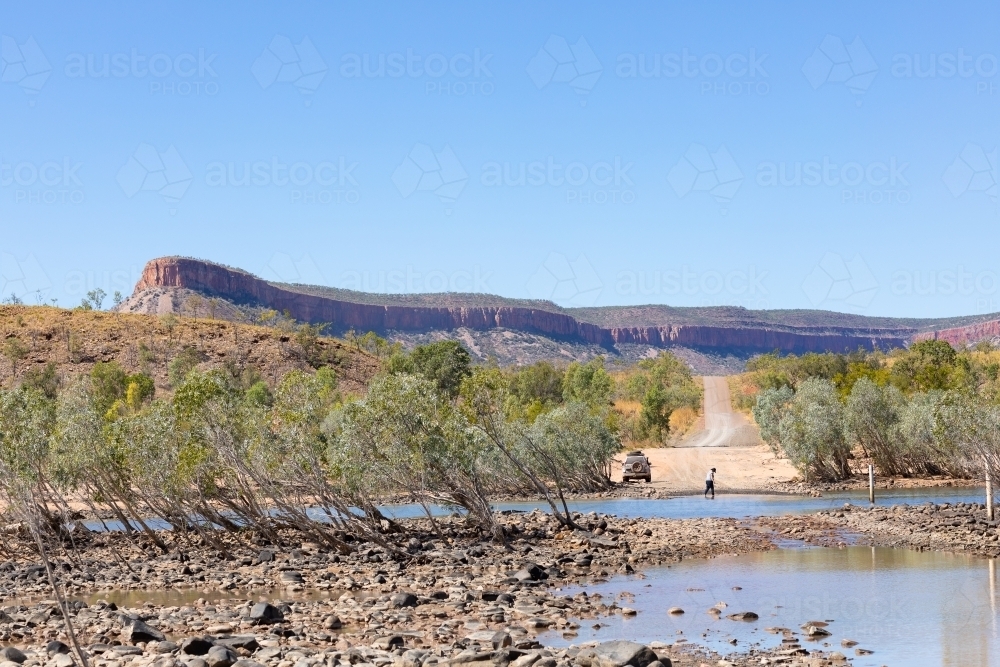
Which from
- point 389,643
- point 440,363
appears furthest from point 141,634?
point 440,363

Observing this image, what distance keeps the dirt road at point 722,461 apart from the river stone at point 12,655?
4555cm

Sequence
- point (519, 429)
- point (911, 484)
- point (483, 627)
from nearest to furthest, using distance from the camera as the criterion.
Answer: point (483, 627) < point (519, 429) < point (911, 484)

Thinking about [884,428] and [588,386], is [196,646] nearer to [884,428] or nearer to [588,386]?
[884,428]

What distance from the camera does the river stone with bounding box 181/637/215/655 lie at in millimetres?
19703

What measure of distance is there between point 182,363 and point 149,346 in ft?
45.3

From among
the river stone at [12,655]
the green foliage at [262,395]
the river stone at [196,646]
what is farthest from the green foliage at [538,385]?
the river stone at [12,655]

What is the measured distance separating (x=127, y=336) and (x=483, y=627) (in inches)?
3913

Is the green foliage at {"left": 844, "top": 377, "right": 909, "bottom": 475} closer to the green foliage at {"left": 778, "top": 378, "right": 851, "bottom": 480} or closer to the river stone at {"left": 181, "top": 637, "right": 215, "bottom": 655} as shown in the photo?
the green foliage at {"left": 778, "top": 378, "right": 851, "bottom": 480}

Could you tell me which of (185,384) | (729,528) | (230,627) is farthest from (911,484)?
(230,627)

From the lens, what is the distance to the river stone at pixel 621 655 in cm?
1733

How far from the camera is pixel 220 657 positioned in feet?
61.8

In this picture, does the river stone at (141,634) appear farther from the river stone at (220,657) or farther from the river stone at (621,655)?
the river stone at (621,655)

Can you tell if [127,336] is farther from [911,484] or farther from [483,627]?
[483,627]

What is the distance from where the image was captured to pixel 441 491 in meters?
36.8
